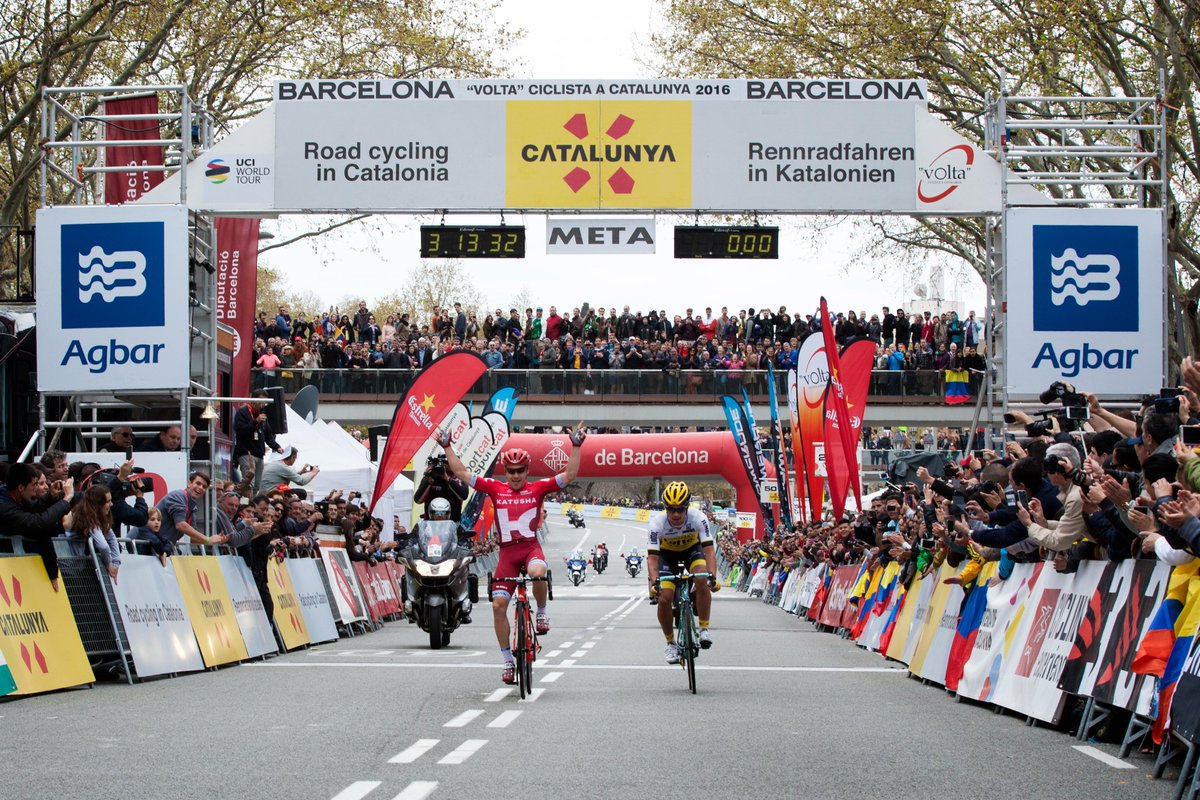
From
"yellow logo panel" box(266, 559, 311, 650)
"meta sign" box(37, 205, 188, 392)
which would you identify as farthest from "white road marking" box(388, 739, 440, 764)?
"meta sign" box(37, 205, 188, 392)

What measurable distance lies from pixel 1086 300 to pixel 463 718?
42.4ft

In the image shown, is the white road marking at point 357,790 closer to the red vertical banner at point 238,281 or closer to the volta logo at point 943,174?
the volta logo at point 943,174

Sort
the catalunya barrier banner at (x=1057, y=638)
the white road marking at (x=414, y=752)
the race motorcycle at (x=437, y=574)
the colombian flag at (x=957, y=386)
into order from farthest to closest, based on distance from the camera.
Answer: the colombian flag at (x=957, y=386) < the race motorcycle at (x=437, y=574) < the catalunya barrier banner at (x=1057, y=638) < the white road marking at (x=414, y=752)

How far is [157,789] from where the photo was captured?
7227mm

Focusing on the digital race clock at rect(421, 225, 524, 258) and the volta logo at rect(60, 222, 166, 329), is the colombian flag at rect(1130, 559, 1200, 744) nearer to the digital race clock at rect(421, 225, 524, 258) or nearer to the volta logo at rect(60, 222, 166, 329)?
→ the digital race clock at rect(421, 225, 524, 258)

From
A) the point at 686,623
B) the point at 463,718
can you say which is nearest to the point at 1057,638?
the point at 686,623

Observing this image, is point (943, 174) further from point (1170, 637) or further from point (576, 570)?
point (576, 570)

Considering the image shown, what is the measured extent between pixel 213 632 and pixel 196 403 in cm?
553

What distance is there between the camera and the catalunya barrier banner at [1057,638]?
8427 millimetres

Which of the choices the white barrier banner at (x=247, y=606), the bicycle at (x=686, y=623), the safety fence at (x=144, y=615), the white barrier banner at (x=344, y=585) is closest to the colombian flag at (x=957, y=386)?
the white barrier banner at (x=344, y=585)

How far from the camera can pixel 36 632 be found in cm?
1239

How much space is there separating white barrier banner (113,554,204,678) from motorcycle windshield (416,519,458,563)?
3.86 metres

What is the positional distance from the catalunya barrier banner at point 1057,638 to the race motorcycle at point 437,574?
535 centimetres

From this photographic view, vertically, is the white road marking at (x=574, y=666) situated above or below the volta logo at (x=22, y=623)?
below
